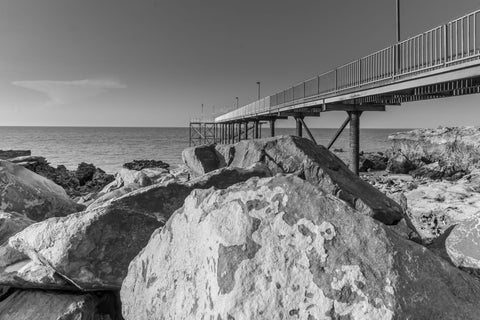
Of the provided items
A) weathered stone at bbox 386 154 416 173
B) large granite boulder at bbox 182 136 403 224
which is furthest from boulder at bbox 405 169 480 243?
weathered stone at bbox 386 154 416 173

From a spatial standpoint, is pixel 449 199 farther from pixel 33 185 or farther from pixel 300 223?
pixel 33 185

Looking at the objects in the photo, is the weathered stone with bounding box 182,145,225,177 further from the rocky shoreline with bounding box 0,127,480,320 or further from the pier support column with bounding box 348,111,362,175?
the pier support column with bounding box 348,111,362,175

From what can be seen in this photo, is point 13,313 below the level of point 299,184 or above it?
below

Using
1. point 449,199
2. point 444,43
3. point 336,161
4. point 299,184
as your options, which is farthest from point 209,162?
point 444,43

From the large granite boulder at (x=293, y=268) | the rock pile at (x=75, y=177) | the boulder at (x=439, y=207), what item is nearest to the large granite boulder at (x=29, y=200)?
the large granite boulder at (x=293, y=268)

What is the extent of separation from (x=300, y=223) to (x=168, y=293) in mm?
1039

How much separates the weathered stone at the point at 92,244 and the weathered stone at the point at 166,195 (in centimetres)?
13

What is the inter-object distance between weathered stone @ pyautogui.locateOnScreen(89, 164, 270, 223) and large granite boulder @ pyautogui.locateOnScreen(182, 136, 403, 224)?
1.08 meters

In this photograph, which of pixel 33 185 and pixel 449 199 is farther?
pixel 449 199

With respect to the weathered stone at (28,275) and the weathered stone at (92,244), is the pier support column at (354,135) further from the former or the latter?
the weathered stone at (28,275)

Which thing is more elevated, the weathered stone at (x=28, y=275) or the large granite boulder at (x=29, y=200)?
the large granite boulder at (x=29, y=200)

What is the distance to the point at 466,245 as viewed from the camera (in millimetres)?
3250

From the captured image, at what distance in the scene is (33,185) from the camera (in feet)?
20.5

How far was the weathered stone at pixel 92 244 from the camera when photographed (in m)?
2.98
